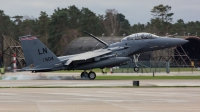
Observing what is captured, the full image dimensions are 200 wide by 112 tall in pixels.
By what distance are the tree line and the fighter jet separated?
77323mm

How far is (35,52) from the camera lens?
1654 inches

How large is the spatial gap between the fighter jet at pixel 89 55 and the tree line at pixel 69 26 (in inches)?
3044

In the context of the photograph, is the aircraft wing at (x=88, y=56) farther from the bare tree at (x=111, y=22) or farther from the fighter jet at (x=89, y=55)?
the bare tree at (x=111, y=22)

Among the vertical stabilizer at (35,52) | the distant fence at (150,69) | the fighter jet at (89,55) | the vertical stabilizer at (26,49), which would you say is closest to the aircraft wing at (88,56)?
the fighter jet at (89,55)

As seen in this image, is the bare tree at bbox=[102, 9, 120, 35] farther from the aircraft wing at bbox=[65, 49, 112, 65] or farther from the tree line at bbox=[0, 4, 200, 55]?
the aircraft wing at bbox=[65, 49, 112, 65]

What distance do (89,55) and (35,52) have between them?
5014 millimetres

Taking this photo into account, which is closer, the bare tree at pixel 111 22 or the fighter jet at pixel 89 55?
the fighter jet at pixel 89 55

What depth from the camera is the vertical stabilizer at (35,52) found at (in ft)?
137
